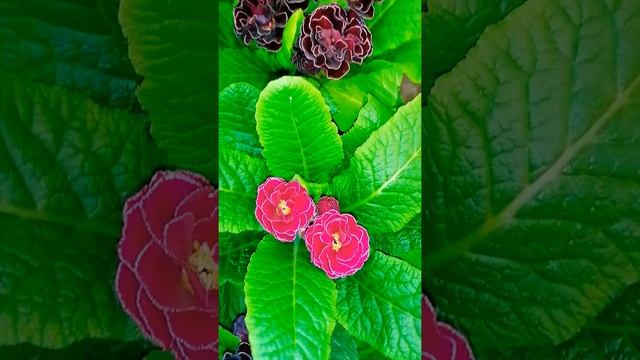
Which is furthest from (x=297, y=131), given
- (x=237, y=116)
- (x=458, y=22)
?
(x=458, y=22)

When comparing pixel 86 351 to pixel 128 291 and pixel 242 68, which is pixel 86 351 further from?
pixel 242 68

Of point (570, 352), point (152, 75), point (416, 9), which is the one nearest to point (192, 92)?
point (152, 75)

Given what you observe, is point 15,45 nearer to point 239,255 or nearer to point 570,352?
point 239,255

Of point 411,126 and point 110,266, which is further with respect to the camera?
point 110,266

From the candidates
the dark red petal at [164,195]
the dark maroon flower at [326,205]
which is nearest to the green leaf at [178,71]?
the dark red petal at [164,195]

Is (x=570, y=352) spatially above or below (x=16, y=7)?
below

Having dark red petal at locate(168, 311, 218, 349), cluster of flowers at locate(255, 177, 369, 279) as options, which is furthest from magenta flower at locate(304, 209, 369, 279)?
dark red petal at locate(168, 311, 218, 349)
